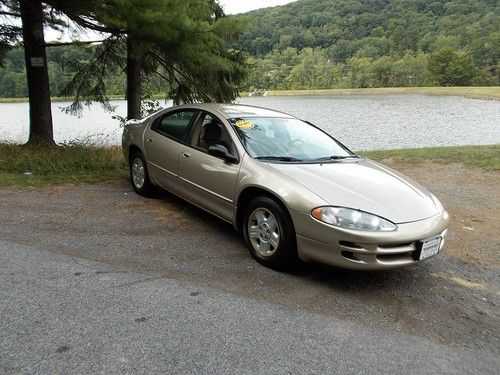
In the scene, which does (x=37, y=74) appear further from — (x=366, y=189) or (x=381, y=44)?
(x=381, y=44)

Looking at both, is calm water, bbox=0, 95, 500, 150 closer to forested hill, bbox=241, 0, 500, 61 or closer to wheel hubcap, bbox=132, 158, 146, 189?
wheel hubcap, bbox=132, 158, 146, 189

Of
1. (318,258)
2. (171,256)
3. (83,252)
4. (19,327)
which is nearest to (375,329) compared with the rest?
(318,258)

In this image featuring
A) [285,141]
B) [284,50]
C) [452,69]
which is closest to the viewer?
[285,141]

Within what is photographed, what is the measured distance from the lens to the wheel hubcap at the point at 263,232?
12.8 ft

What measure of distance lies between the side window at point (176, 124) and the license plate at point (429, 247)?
3.10 meters

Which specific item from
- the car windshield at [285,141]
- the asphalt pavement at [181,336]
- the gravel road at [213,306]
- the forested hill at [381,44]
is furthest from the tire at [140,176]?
the forested hill at [381,44]

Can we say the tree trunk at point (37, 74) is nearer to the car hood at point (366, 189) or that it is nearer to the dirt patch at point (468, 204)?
the car hood at point (366, 189)

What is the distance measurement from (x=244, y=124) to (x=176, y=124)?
3.92 feet

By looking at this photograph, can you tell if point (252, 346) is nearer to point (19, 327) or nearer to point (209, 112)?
point (19, 327)

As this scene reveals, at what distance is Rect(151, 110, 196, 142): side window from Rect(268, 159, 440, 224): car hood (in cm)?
168

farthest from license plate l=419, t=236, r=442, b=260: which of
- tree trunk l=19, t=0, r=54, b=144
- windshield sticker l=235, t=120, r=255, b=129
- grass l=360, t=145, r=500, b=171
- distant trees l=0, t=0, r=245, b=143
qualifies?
tree trunk l=19, t=0, r=54, b=144

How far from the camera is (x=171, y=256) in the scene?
13.7 feet

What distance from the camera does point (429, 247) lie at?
12.0 feet

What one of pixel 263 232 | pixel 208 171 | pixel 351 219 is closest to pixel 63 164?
pixel 208 171
